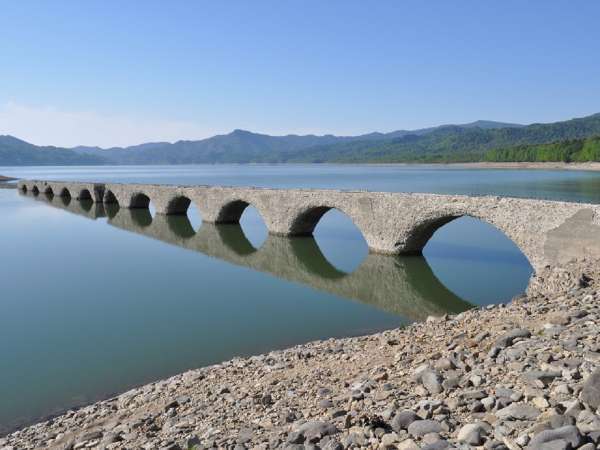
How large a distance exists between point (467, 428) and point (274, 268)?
17231 millimetres

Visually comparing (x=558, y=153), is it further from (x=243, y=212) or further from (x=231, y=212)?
(x=231, y=212)

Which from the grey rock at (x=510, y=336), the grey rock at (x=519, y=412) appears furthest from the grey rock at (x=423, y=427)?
the grey rock at (x=510, y=336)

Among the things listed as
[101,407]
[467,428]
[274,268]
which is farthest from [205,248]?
[467,428]

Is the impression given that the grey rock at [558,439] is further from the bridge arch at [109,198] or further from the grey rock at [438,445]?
the bridge arch at [109,198]

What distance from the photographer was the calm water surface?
38.6 feet

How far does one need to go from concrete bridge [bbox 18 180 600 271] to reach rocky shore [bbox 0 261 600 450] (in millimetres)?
5216

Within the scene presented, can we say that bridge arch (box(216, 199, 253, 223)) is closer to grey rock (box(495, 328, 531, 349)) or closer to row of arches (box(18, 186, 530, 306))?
row of arches (box(18, 186, 530, 306))

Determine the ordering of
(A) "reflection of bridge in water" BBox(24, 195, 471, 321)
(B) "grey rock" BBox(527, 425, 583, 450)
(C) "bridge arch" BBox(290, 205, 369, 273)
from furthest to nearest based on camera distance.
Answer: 1. (C) "bridge arch" BBox(290, 205, 369, 273)
2. (A) "reflection of bridge in water" BBox(24, 195, 471, 321)
3. (B) "grey rock" BBox(527, 425, 583, 450)

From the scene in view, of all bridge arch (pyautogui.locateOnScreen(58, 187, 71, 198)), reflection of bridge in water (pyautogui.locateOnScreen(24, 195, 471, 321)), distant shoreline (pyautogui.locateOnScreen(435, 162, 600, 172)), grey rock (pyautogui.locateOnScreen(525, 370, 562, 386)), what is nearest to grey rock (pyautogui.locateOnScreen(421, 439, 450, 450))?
grey rock (pyautogui.locateOnScreen(525, 370, 562, 386))

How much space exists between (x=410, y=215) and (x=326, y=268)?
4.16m

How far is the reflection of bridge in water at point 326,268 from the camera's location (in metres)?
17.1

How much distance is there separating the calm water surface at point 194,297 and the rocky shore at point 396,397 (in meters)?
2.02

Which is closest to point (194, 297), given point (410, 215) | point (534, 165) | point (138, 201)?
point (410, 215)

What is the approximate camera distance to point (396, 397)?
6820mm
